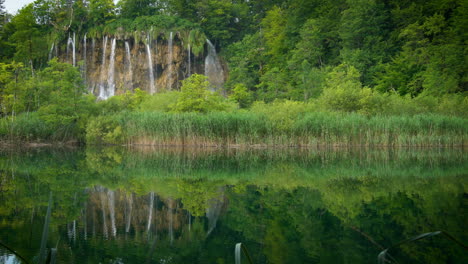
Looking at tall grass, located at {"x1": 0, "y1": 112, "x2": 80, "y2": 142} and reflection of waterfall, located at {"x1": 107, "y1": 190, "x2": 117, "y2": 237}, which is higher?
tall grass, located at {"x1": 0, "y1": 112, "x2": 80, "y2": 142}

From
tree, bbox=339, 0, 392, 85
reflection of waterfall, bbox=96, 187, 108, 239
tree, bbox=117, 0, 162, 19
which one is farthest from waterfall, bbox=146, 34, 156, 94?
reflection of waterfall, bbox=96, 187, 108, 239

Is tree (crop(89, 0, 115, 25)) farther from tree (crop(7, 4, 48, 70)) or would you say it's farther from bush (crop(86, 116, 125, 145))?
bush (crop(86, 116, 125, 145))

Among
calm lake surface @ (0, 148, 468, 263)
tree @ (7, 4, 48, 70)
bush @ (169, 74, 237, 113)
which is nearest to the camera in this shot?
calm lake surface @ (0, 148, 468, 263)

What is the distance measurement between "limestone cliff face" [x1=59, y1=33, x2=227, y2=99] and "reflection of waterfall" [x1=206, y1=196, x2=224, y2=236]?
2881cm

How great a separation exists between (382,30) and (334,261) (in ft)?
94.8

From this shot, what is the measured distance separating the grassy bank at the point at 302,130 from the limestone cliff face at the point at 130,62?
15410 millimetres

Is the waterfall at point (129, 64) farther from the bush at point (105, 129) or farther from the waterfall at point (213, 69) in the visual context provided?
the bush at point (105, 129)

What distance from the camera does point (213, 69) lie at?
35719mm

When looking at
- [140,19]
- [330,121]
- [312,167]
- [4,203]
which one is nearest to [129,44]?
[140,19]

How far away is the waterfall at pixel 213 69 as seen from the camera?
3544 centimetres

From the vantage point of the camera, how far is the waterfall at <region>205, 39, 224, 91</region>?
116 ft

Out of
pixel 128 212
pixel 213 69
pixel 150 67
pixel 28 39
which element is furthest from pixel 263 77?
pixel 128 212

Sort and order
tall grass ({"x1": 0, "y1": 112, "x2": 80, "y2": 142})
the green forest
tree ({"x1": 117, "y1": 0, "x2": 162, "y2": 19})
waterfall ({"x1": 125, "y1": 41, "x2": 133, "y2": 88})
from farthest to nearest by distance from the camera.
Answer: tree ({"x1": 117, "y1": 0, "x2": 162, "y2": 19})
waterfall ({"x1": 125, "y1": 41, "x2": 133, "y2": 88})
tall grass ({"x1": 0, "y1": 112, "x2": 80, "y2": 142})
the green forest

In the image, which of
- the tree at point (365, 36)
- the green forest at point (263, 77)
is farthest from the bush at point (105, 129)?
the tree at point (365, 36)
